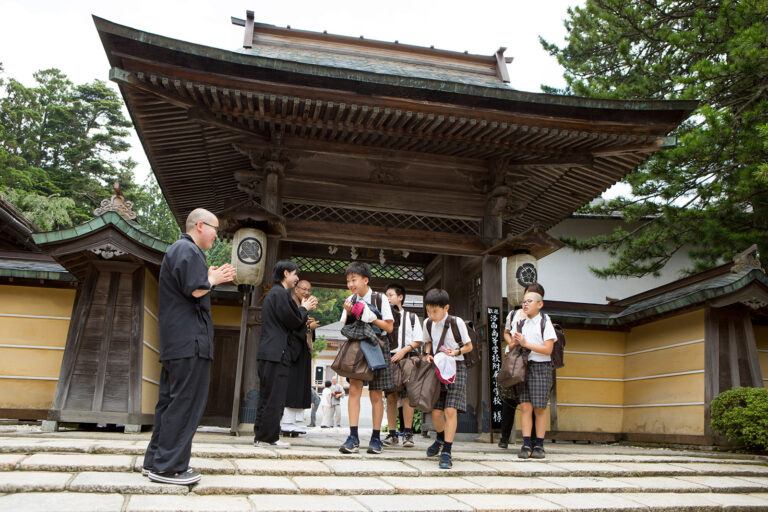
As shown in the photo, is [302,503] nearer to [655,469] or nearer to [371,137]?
[655,469]

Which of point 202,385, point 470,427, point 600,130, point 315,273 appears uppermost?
point 600,130

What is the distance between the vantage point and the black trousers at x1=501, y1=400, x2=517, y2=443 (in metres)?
7.97

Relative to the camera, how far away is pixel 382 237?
9273 mm

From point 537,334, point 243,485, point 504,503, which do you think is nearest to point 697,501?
point 504,503

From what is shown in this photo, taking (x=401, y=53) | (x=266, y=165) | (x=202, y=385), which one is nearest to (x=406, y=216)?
(x=266, y=165)

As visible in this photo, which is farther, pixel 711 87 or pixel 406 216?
pixel 711 87

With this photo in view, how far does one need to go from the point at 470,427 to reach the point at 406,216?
12.0 feet

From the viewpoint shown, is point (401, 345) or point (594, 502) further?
point (401, 345)

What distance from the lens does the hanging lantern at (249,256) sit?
787 cm

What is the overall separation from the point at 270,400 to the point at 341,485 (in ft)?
6.09

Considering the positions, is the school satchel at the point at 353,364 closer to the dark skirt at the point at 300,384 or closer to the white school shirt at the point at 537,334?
the dark skirt at the point at 300,384

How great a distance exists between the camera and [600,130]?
27.6ft

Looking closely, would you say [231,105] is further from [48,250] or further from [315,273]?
[315,273]

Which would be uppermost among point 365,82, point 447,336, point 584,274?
point 365,82
